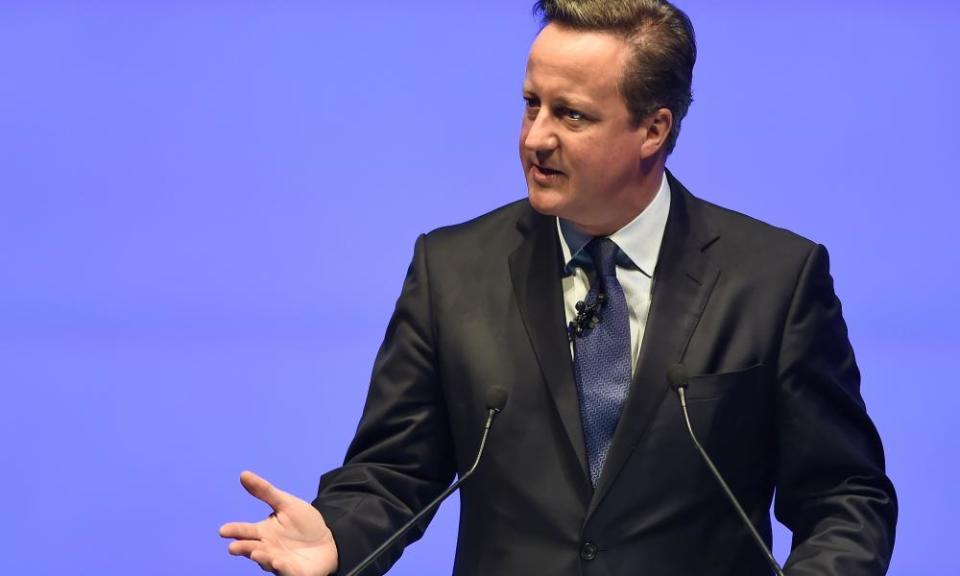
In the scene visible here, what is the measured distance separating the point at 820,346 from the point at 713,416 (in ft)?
0.62

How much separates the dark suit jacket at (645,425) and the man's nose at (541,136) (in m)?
0.19

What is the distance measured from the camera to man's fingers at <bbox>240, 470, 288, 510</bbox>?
191 centimetres

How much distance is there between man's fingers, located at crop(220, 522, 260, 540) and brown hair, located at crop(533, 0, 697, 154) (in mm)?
782

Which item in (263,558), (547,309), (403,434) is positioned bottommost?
(263,558)

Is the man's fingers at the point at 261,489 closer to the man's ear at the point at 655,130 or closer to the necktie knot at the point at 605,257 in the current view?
the necktie knot at the point at 605,257

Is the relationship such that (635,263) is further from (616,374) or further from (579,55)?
(579,55)

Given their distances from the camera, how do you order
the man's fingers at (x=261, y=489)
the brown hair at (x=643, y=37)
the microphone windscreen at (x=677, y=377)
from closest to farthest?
the man's fingers at (x=261, y=489), the microphone windscreen at (x=677, y=377), the brown hair at (x=643, y=37)

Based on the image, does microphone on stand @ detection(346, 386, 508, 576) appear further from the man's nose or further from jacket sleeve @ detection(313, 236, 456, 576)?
the man's nose

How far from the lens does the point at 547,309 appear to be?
226 cm

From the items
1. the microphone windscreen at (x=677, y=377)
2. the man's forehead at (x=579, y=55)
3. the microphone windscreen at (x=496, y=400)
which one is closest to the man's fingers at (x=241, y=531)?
the microphone windscreen at (x=496, y=400)

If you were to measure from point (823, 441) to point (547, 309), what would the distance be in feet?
1.39

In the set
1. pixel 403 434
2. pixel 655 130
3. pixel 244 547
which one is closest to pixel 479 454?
pixel 403 434

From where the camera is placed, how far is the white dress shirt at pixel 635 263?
2277mm

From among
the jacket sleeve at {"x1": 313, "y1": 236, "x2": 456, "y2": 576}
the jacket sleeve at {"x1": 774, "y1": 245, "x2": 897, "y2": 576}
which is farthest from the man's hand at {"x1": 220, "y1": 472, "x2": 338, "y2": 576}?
the jacket sleeve at {"x1": 774, "y1": 245, "x2": 897, "y2": 576}
